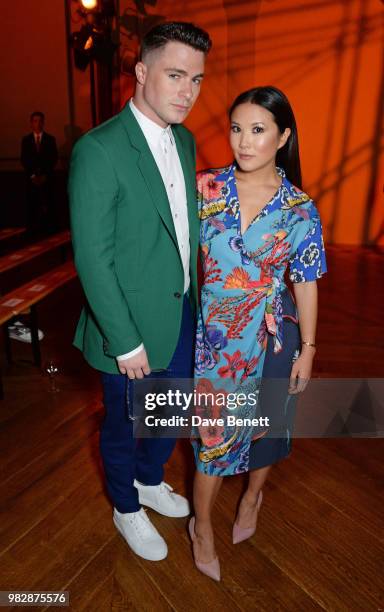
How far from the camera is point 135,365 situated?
1.52m

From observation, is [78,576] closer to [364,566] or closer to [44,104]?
[364,566]

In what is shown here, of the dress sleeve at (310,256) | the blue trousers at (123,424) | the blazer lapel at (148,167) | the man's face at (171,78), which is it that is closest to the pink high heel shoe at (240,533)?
the blue trousers at (123,424)

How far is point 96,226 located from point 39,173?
19.1 ft

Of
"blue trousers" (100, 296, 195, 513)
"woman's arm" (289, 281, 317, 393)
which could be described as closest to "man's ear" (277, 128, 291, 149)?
"woman's arm" (289, 281, 317, 393)

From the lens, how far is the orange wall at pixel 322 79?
6.24m

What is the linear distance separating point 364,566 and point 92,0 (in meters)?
6.47

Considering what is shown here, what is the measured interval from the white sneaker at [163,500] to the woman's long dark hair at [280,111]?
50.1 inches

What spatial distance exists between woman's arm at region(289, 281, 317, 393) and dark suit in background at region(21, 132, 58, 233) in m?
5.77

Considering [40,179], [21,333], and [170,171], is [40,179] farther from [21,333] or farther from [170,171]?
[170,171]

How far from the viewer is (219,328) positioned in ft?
5.12

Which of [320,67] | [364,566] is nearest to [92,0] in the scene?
[320,67]

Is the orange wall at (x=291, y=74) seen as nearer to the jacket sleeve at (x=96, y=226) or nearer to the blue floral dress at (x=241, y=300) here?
the blue floral dress at (x=241, y=300)

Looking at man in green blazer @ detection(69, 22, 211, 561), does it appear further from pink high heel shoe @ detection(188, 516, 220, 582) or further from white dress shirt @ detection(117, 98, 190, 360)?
pink high heel shoe @ detection(188, 516, 220, 582)

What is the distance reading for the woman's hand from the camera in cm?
167
